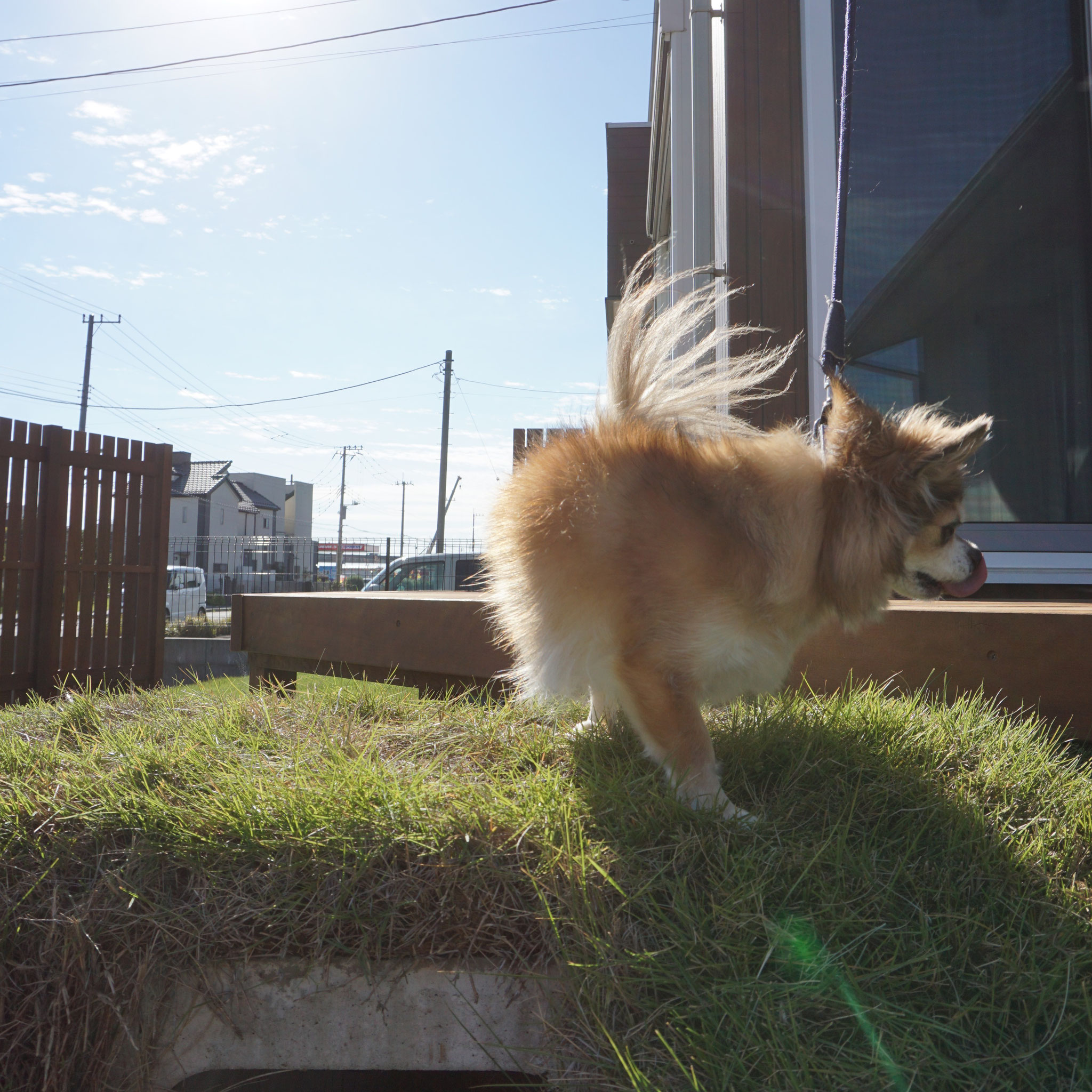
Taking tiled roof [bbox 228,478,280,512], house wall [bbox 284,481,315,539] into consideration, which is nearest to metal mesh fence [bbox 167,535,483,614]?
tiled roof [bbox 228,478,280,512]

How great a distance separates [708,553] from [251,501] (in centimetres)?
5740

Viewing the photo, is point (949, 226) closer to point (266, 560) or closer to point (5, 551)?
point (5, 551)

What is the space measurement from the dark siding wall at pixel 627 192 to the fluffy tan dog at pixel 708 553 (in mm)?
10446

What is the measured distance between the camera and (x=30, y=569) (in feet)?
17.6

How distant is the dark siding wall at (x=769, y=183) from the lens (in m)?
3.72

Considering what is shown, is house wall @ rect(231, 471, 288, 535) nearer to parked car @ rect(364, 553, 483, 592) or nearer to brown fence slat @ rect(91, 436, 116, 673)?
parked car @ rect(364, 553, 483, 592)

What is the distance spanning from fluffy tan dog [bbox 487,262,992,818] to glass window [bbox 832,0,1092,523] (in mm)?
1660

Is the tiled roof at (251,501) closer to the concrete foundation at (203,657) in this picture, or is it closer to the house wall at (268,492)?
the house wall at (268,492)

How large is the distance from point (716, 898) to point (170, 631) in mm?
12779

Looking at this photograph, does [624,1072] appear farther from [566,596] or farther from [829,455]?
[829,455]

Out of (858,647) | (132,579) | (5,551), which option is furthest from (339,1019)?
(132,579)

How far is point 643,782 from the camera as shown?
1.87 meters

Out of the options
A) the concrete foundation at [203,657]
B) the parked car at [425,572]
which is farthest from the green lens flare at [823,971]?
the parked car at [425,572]

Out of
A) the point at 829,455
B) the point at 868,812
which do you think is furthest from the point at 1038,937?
the point at 829,455
